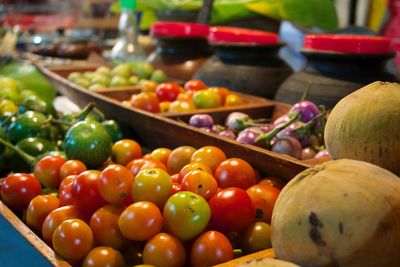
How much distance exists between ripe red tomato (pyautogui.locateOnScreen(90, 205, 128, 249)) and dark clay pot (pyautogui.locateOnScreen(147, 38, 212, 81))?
4.43 ft

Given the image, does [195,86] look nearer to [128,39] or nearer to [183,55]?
[183,55]

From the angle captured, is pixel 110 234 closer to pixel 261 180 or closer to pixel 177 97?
pixel 261 180

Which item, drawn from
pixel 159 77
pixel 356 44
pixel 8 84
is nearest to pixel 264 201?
pixel 356 44

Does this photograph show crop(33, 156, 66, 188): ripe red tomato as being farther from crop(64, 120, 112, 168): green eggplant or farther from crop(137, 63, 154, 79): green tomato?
crop(137, 63, 154, 79): green tomato

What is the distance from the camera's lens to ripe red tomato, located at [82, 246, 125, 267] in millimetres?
781

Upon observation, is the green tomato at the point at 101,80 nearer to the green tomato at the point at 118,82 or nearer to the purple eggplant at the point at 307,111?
the green tomato at the point at 118,82

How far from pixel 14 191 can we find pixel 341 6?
2.96 m

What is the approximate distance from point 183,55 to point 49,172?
1.20 m

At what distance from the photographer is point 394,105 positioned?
700mm

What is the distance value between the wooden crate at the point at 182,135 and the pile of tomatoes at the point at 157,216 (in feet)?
0.14

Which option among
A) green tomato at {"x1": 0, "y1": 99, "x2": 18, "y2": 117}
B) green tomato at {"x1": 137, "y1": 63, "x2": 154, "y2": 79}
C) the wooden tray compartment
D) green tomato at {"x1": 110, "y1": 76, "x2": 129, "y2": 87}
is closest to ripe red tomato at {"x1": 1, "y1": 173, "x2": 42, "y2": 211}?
the wooden tray compartment

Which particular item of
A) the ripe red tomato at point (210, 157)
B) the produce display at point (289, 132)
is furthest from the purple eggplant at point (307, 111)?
the ripe red tomato at point (210, 157)

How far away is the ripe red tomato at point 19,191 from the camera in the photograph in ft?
3.45

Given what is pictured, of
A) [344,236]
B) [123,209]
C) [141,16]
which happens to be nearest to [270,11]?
[141,16]
